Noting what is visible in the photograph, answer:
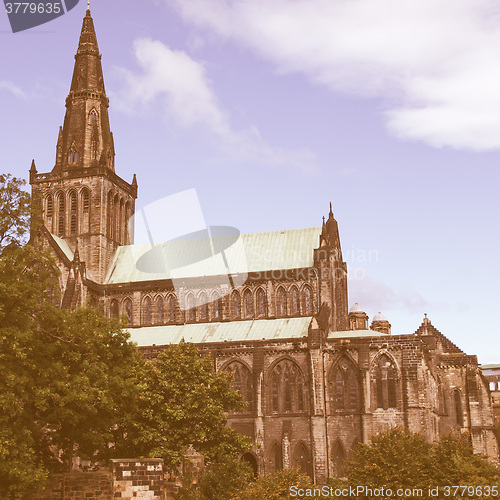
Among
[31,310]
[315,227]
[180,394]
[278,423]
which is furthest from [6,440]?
[315,227]

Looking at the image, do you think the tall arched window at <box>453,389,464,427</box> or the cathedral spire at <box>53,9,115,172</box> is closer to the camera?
the tall arched window at <box>453,389,464,427</box>

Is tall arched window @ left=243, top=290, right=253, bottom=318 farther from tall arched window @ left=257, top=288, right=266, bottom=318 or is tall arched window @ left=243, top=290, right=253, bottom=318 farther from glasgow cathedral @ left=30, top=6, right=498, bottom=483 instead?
tall arched window @ left=257, top=288, right=266, bottom=318

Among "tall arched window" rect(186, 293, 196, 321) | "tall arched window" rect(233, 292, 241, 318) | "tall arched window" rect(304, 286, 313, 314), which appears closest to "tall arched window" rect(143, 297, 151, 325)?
"tall arched window" rect(186, 293, 196, 321)

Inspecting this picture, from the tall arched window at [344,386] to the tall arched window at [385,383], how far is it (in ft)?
5.41

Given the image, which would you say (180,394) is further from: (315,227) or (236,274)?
(315,227)

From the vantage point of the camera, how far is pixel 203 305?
222 feet

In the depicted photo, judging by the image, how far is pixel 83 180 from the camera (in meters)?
70.9

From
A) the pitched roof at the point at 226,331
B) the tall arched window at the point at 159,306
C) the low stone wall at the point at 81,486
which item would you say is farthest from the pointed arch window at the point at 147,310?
the low stone wall at the point at 81,486

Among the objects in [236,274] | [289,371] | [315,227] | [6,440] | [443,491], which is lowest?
[443,491]

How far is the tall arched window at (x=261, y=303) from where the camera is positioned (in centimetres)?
6588

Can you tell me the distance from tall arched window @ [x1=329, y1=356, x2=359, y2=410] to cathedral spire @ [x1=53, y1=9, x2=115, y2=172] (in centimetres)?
2891

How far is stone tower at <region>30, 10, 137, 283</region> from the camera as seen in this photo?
70.4m

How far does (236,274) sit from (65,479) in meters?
39.0

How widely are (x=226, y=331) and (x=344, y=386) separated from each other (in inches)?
450
